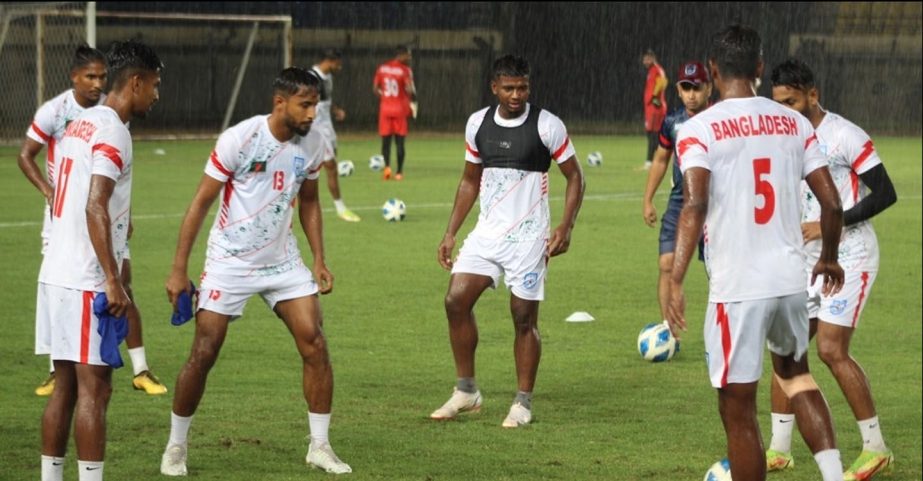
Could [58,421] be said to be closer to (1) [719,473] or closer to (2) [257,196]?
(2) [257,196]

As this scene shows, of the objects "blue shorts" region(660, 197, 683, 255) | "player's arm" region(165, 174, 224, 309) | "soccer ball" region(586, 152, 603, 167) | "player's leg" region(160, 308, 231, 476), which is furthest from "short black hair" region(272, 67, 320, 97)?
"soccer ball" region(586, 152, 603, 167)

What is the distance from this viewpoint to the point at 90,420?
22.1 ft

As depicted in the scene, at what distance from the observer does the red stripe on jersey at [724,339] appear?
6488mm

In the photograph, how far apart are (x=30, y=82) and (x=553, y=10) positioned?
62.5 ft

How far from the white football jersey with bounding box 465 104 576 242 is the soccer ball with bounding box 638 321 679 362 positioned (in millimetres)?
2232

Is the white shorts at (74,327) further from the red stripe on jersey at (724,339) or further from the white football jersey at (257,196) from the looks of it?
the red stripe on jersey at (724,339)

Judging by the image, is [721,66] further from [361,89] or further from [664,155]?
[361,89]

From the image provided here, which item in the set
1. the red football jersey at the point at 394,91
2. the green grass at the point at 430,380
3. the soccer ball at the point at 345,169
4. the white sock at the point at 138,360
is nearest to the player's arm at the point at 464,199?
the green grass at the point at 430,380

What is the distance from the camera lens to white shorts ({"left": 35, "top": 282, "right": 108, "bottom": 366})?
264 inches

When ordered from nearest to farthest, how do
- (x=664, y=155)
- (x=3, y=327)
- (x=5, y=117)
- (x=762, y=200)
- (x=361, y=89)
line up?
(x=762, y=200), (x=664, y=155), (x=3, y=327), (x=5, y=117), (x=361, y=89)

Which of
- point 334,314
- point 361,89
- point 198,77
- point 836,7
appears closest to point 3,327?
point 334,314

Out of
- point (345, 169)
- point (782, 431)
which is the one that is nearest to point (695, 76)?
point (782, 431)

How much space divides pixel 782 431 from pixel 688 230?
2.17 m

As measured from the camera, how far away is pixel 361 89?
42000 mm
